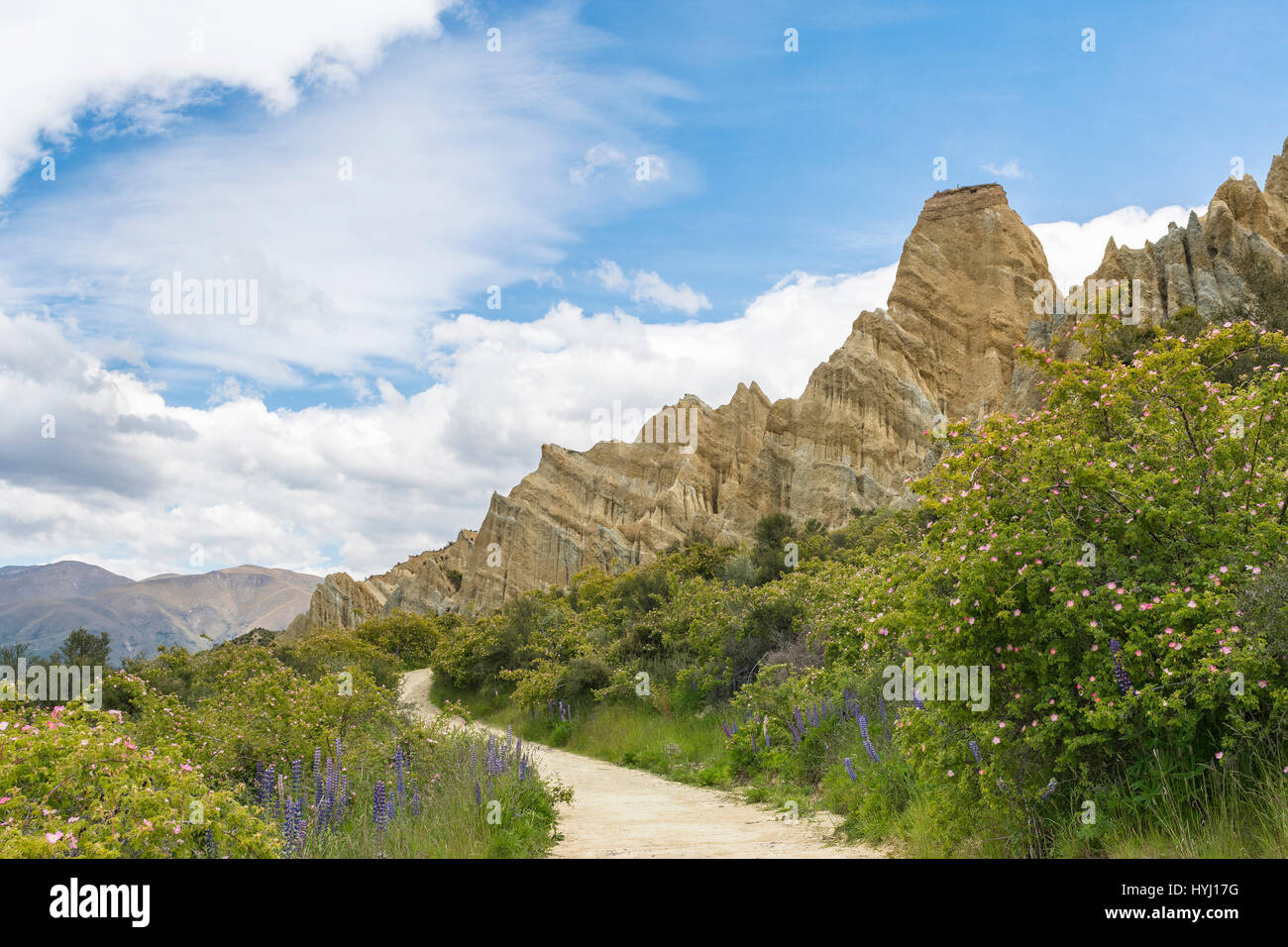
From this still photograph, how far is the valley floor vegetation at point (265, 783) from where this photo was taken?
436 centimetres

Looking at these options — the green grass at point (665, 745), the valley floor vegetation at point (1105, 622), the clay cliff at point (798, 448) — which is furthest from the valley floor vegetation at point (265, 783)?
the clay cliff at point (798, 448)

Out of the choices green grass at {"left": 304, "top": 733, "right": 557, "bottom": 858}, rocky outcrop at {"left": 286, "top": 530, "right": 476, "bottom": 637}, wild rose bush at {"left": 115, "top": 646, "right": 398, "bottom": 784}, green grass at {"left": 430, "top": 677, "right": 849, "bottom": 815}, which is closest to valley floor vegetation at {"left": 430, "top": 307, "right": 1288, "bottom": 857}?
green grass at {"left": 430, "top": 677, "right": 849, "bottom": 815}

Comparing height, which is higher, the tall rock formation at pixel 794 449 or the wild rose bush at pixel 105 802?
the tall rock formation at pixel 794 449

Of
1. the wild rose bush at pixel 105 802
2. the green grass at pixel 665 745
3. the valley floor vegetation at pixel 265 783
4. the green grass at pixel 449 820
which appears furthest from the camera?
the green grass at pixel 665 745

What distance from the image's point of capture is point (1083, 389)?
654cm

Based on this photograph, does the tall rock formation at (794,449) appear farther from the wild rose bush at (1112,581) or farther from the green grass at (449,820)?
the wild rose bush at (1112,581)

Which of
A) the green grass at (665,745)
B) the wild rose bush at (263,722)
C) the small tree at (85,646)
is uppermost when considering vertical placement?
the wild rose bush at (263,722)

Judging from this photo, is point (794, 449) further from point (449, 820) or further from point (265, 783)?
point (265, 783)

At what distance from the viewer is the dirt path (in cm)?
696

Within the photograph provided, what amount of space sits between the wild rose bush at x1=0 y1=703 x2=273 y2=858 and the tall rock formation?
63044mm

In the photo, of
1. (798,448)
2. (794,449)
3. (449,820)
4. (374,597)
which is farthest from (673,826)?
(374,597)

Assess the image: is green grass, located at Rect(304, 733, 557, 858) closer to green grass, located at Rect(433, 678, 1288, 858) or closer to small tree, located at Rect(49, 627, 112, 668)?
green grass, located at Rect(433, 678, 1288, 858)
